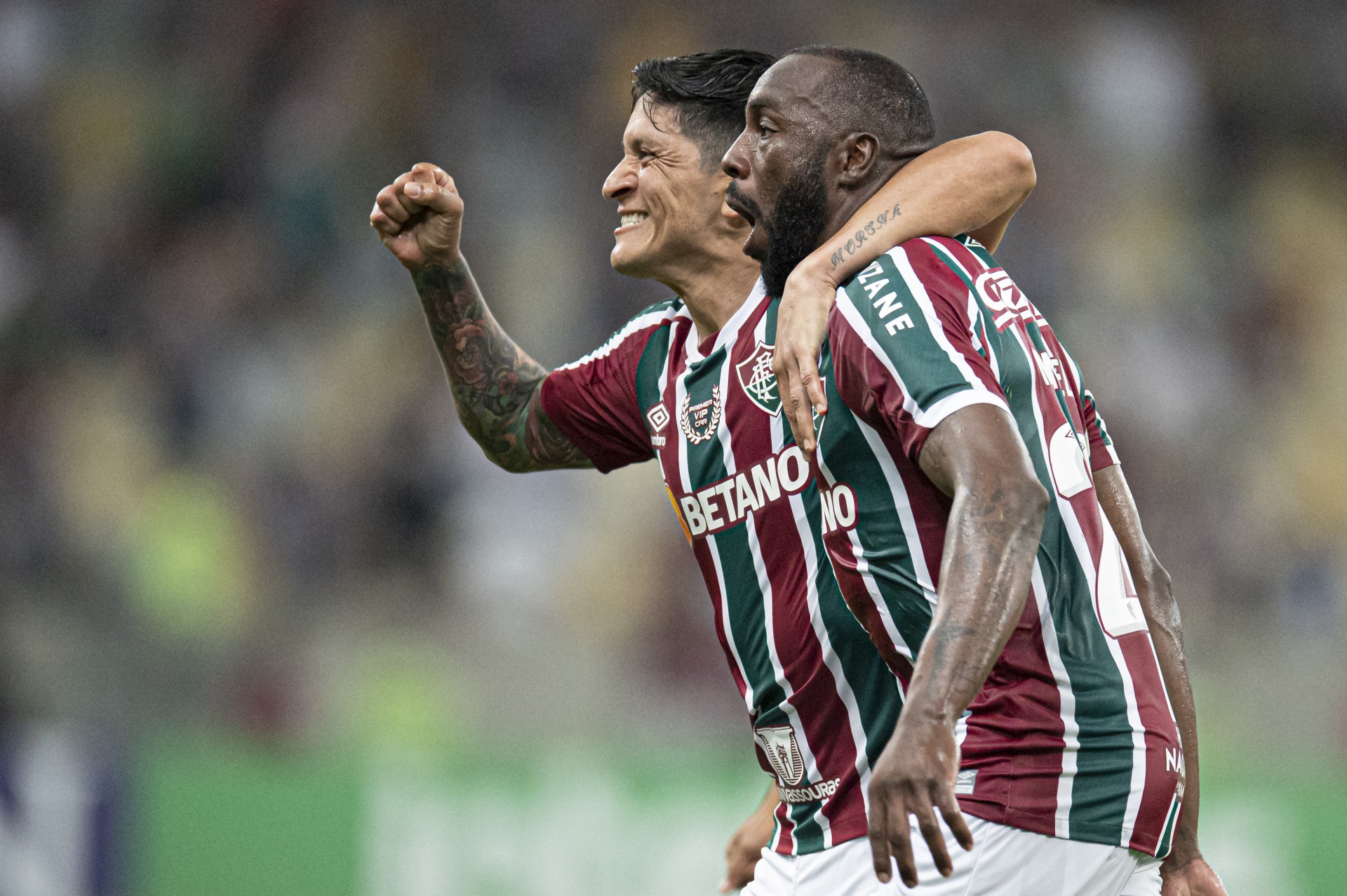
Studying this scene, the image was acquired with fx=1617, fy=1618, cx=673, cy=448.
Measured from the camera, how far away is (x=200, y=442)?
8.72m

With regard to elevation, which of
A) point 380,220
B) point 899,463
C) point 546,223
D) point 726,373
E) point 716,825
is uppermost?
point 546,223

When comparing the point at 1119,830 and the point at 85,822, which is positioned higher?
the point at 1119,830

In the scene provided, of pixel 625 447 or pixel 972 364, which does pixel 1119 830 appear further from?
pixel 625 447

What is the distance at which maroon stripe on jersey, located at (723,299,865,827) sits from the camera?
9.97ft

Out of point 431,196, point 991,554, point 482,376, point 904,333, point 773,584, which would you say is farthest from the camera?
point 482,376

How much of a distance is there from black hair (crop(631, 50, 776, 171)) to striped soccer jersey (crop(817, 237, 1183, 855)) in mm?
1009

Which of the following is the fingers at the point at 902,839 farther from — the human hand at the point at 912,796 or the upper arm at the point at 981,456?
the upper arm at the point at 981,456

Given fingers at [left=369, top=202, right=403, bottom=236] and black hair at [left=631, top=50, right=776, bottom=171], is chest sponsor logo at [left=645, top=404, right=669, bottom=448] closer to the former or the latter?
black hair at [left=631, top=50, right=776, bottom=171]

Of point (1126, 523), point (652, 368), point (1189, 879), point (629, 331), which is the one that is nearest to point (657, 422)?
point (652, 368)

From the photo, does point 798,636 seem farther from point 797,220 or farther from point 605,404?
point 605,404

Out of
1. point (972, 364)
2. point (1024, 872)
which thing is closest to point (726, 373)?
point (972, 364)

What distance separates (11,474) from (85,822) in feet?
8.09

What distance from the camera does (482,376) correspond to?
156 inches

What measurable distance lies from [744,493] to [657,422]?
1.29 feet
